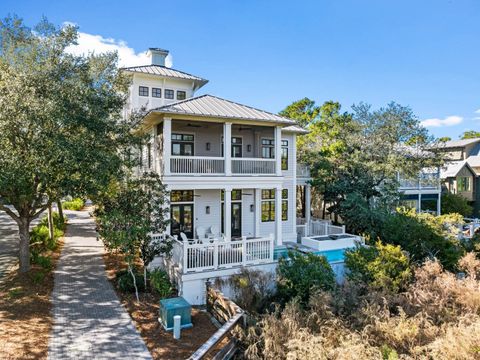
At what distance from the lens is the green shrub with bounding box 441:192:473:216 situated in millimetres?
29234

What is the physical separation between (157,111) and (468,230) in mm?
22104

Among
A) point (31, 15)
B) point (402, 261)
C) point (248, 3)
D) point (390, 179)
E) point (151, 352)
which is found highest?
point (248, 3)

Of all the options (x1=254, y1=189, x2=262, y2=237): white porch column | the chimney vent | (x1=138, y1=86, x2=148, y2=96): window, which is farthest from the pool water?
the chimney vent

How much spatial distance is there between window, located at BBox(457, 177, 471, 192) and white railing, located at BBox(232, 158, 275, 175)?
2655 cm

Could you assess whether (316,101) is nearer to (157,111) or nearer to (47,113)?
(157,111)

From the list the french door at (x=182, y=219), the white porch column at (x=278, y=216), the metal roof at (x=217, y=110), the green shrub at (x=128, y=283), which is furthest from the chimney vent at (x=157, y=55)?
the green shrub at (x=128, y=283)

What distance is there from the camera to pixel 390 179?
67.3 ft

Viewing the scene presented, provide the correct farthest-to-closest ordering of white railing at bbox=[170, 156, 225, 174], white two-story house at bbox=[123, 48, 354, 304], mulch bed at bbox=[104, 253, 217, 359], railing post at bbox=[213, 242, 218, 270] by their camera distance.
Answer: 1. white railing at bbox=[170, 156, 225, 174]
2. white two-story house at bbox=[123, 48, 354, 304]
3. railing post at bbox=[213, 242, 218, 270]
4. mulch bed at bbox=[104, 253, 217, 359]

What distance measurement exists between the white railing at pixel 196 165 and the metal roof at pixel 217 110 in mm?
1926

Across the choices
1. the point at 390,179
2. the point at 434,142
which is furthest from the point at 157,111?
the point at 434,142

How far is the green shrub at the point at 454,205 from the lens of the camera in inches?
1151

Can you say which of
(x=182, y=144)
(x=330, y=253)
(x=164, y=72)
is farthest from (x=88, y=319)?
(x=164, y=72)

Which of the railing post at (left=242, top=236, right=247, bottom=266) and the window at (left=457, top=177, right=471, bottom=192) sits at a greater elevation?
the window at (left=457, top=177, right=471, bottom=192)

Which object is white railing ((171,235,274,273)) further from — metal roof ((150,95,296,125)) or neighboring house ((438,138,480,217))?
neighboring house ((438,138,480,217))
